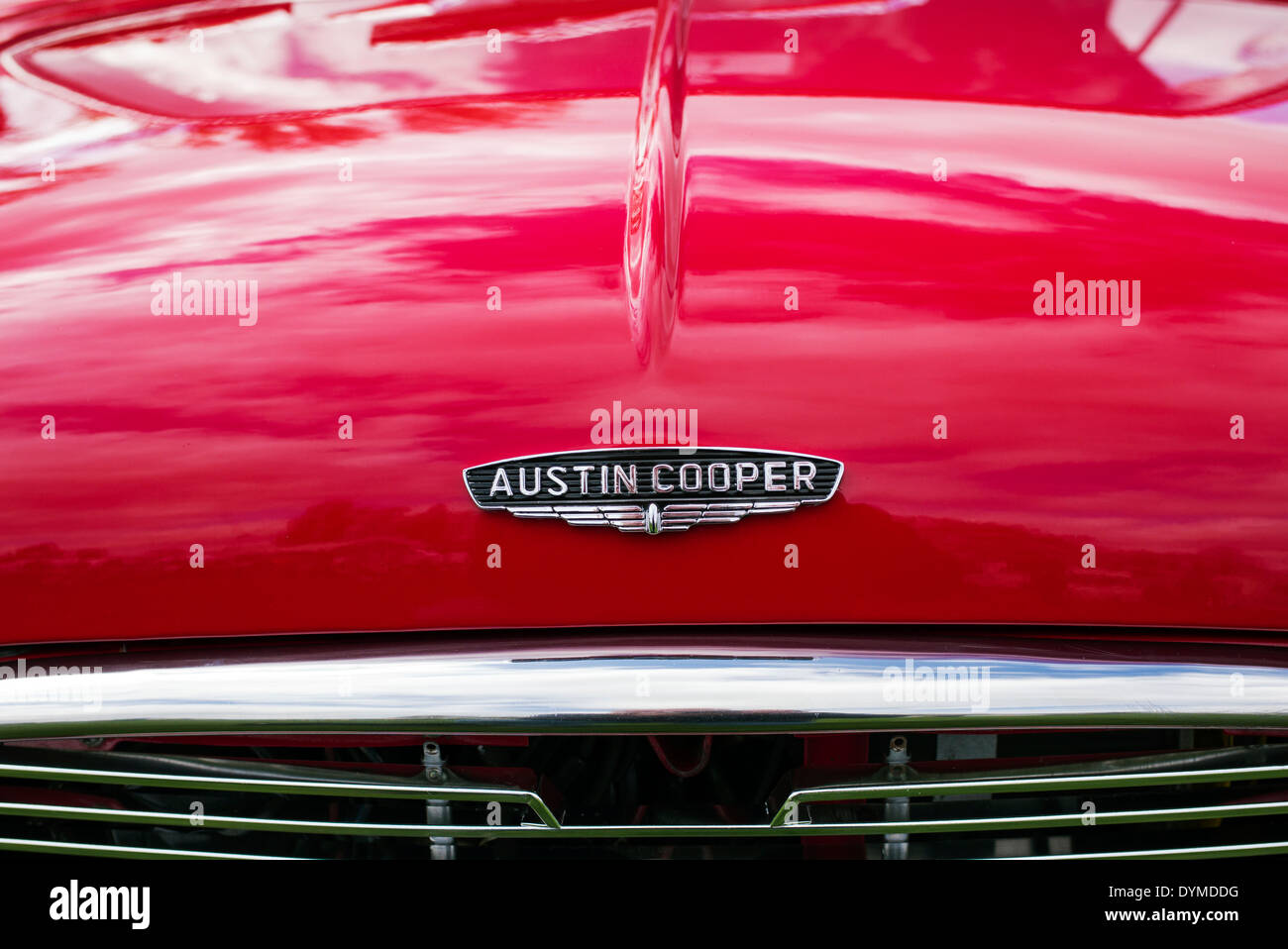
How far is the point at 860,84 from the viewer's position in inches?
81.4

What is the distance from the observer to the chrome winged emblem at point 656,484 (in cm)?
159

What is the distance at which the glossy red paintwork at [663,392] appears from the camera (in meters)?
1.61

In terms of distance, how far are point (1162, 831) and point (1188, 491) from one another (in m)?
0.46

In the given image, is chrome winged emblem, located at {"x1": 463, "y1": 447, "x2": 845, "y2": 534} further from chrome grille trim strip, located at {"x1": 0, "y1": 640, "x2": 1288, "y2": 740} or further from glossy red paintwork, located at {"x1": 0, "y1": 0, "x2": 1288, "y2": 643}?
chrome grille trim strip, located at {"x1": 0, "y1": 640, "x2": 1288, "y2": 740}

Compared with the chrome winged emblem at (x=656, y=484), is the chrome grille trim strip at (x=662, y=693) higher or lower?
lower

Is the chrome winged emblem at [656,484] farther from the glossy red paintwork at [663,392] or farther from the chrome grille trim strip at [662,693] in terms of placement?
the chrome grille trim strip at [662,693]

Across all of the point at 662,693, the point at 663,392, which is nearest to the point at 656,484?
the point at 663,392

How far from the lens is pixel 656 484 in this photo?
159 centimetres

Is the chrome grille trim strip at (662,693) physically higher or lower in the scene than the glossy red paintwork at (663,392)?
lower

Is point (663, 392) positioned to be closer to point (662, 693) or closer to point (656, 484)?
point (656, 484)

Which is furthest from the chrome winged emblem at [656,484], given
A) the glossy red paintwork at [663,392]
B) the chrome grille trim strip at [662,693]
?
the chrome grille trim strip at [662,693]

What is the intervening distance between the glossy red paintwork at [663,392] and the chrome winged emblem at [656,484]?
19mm

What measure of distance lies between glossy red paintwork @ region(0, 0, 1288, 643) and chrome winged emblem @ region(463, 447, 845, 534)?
0.06 feet
